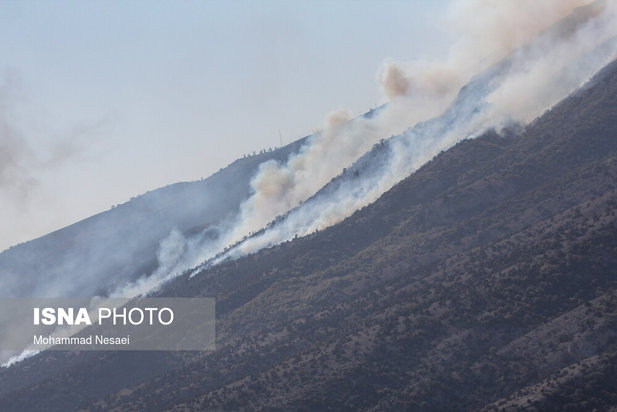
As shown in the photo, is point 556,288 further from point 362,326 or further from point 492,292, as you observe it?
point 362,326

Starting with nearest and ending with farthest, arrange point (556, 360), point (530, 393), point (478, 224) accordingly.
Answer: point (530, 393)
point (556, 360)
point (478, 224)

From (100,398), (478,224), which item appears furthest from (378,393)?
(100,398)

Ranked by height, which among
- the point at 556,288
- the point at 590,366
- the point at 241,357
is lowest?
the point at 590,366

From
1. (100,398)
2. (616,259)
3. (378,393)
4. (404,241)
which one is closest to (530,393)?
(378,393)

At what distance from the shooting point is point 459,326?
150 m

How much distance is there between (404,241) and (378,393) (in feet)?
192

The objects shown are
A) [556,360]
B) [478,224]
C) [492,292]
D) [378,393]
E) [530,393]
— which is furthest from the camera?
[478,224]

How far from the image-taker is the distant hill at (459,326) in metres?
136

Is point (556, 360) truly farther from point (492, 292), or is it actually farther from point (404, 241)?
point (404, 241)

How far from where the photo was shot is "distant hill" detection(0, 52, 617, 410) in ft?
447

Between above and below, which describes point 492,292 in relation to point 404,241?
below

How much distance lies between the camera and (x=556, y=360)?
438 feet

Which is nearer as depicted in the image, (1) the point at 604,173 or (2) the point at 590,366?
(2) the point at 590,366

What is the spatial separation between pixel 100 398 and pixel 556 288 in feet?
279
